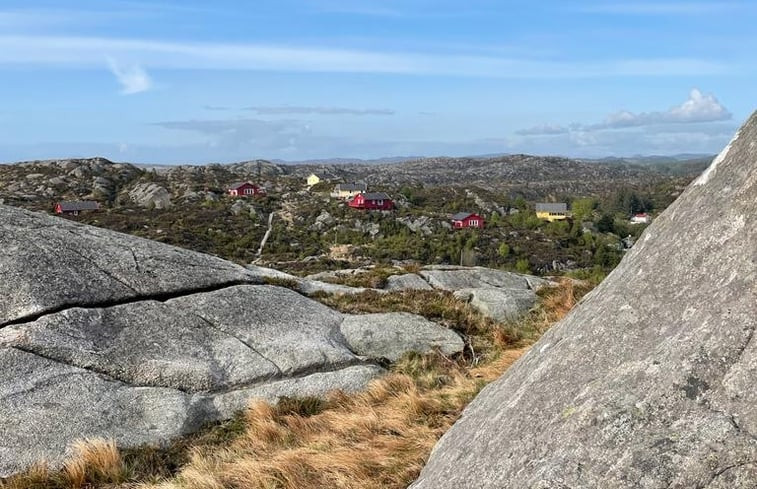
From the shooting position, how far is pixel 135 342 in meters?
12.2

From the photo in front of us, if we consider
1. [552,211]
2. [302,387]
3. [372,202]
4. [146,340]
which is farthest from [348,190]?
[302,387]

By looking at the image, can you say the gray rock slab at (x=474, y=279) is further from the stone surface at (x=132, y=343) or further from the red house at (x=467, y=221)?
the red house at (x=467, y=221)

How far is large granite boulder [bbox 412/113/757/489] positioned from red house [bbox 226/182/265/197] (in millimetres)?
141250

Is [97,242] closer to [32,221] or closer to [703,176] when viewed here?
[32,221]

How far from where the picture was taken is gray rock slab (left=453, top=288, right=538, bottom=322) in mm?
17109

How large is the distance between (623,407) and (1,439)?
9.09m

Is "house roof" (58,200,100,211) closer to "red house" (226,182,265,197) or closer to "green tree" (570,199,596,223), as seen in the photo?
"red house" (226,182,265,197)

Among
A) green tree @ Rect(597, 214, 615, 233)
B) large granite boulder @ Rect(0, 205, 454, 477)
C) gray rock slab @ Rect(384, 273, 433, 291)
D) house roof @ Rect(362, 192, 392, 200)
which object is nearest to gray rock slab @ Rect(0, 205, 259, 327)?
large granite boulder @ Rect(0, 205, 454, 477)

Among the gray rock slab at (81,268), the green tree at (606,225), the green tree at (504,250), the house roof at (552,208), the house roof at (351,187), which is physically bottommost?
the green tree at (504,250)

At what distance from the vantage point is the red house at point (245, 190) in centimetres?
14462

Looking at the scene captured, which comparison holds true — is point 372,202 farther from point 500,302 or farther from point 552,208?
point 500,302

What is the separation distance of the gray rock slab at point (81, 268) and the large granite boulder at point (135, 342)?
33mm

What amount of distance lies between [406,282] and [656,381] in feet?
59.8

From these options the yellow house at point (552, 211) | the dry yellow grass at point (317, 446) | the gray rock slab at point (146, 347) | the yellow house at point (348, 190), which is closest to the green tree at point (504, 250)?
the yellow house at point (552, 211)
